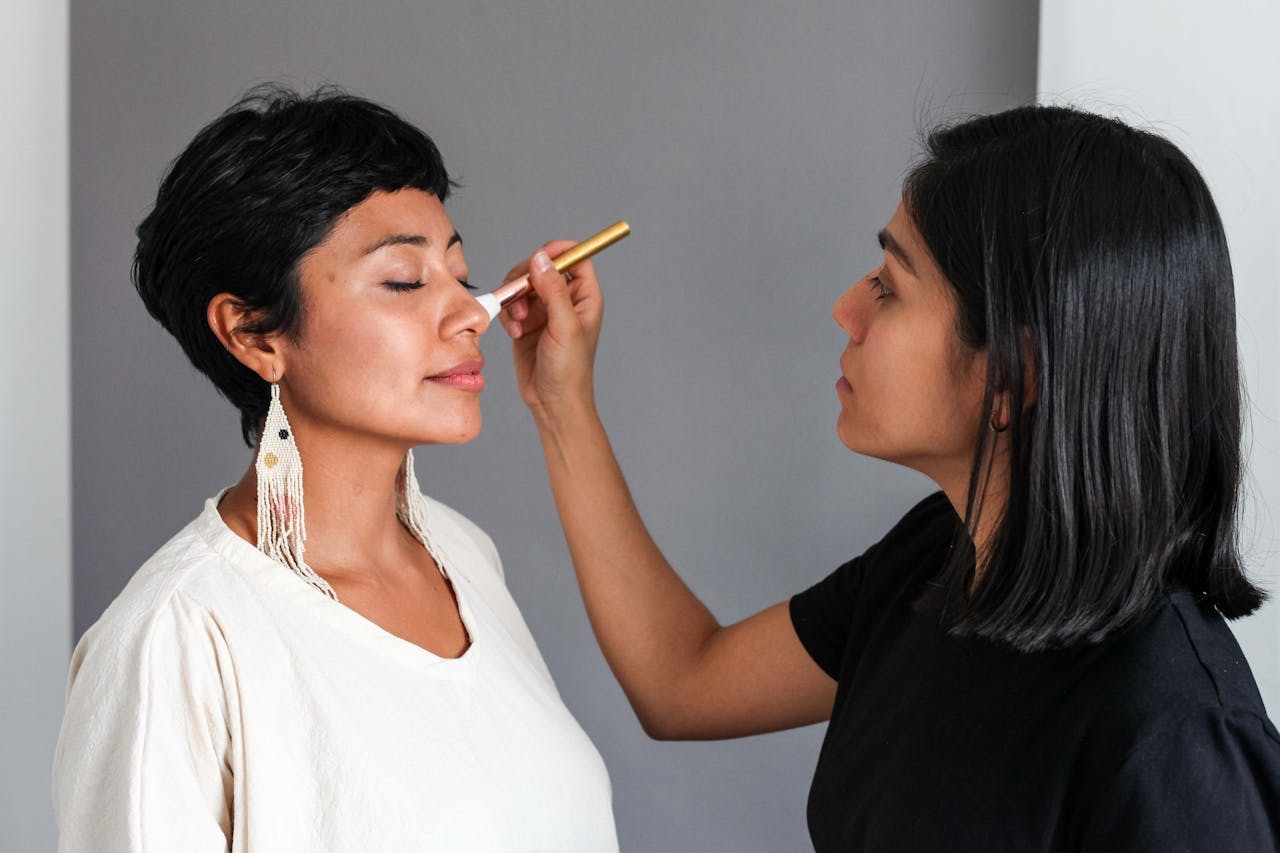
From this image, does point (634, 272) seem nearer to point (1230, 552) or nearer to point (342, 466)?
point (342, 466)

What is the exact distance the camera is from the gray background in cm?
180

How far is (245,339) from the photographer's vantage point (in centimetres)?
122

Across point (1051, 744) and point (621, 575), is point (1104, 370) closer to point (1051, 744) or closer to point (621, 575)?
point (1051, 744)

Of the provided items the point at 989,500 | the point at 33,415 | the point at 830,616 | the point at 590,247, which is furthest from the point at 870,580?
the point at 33,415

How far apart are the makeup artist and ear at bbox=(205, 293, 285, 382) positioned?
561 millimetres

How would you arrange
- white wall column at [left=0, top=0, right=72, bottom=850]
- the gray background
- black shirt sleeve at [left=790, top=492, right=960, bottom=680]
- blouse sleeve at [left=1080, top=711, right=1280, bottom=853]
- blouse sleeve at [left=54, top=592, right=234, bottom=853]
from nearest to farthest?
blouse sleeve at [left=1080, top=711, right=1280, bottom=853] < blouse sleeve at [left=54, top=592, right=234, bottom=853] < black shirt sleeve at [left=790, top=492, right=960, bottom=680] < white wall column at [left=0, top=0, right=72, bottom=850] < the gray background

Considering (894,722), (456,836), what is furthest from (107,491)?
(894,722)

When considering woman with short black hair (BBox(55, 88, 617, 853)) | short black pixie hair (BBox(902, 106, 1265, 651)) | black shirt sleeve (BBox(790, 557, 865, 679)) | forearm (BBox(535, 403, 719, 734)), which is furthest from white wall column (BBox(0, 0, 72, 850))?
short black pixie hair (BBox(902, 106, 1265, 651))

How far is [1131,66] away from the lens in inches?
64.5

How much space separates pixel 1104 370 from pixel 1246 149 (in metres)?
0.76

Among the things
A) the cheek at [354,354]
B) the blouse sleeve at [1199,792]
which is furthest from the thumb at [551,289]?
the blouse sleeve at [1199,792]

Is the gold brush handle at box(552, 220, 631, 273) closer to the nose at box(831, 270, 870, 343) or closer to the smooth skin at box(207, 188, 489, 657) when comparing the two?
the smooth skin at box(207, 188, 489, 657)

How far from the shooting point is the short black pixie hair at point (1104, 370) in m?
0.99

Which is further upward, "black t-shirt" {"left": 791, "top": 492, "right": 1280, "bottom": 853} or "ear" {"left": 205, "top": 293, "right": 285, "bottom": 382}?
"ear" {"left": 205, "top": 293, "right": 285, "bottom": 382}
